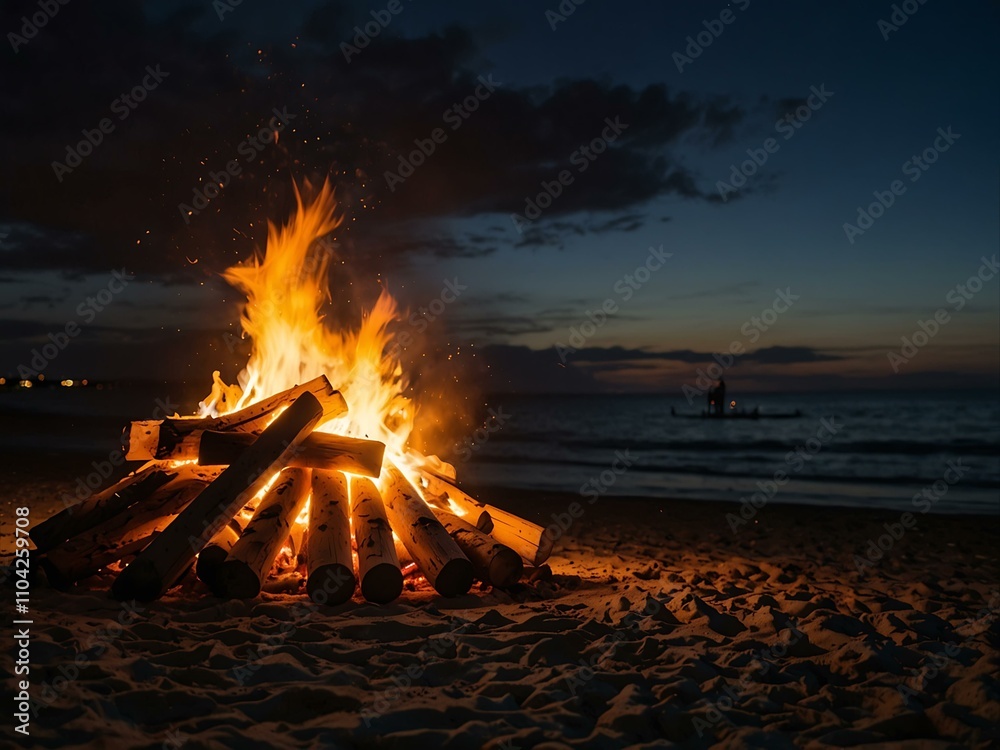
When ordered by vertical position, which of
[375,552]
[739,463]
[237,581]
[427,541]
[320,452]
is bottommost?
[237,581]

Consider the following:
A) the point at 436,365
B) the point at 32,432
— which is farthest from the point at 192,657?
the point at 32,432

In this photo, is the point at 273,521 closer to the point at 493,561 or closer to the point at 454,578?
the point at 454,578

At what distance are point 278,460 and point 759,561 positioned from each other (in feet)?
18.9

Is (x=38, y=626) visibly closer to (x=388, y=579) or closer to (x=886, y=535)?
(x=388, y=579)

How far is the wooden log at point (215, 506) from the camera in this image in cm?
511

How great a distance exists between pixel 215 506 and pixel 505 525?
265 centimetres

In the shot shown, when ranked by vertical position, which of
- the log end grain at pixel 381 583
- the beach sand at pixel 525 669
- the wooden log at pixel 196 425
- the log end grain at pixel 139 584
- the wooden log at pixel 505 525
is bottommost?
the beach sand at pixel 525 669

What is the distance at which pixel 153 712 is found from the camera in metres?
3.34

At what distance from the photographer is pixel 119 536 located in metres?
5.92

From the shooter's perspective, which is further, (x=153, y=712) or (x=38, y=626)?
(x=38, y=626)

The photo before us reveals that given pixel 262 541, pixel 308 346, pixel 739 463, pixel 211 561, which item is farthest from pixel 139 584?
pixel 739 463

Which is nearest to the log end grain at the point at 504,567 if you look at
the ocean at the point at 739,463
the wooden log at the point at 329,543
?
the wooden log at the point at 329,543

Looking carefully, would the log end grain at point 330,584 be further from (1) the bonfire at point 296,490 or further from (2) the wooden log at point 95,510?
(2) the wooden log at point 95,510

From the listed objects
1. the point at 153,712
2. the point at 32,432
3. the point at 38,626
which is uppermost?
the point at 32,432
